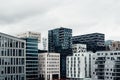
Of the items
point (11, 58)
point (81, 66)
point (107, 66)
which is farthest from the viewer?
point (81, 66)

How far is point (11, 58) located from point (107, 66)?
2649 inches

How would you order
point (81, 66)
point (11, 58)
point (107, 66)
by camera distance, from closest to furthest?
point (11, 58)
point (107, 66)
point (81, 66)

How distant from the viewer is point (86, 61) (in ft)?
579

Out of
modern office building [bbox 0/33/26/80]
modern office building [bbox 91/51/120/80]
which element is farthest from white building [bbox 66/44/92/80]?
modern office building [bbox 0/33/26/80]

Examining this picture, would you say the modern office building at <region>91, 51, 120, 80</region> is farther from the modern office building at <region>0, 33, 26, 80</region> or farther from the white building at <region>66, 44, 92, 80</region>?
the modern office building at <region>0, 33, 26, 80</region>

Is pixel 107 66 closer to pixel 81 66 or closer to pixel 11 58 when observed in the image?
pixel 81 66

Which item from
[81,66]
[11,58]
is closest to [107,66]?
[81,66]

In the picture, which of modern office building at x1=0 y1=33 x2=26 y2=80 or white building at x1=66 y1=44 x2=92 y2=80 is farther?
white building at x1=66 y1=44 x2=92 y2=80

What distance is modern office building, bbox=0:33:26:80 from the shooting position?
79.4 meters

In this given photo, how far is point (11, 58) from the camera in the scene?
266ft

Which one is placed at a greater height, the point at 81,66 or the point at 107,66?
the point at 107,66

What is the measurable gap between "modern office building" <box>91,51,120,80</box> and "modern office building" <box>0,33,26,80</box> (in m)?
60.5

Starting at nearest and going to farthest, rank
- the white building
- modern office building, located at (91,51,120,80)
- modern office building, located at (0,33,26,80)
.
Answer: modern office building, located at (0,33,26,80) → modern office building, located at (91,51,120,80) → the white building

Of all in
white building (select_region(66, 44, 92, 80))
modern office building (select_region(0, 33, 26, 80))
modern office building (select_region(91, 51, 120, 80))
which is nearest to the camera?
modern office building (select_region(0, 33, 26, 80))
